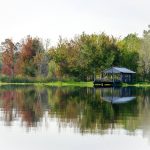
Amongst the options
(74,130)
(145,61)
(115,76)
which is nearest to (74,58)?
(115,76)

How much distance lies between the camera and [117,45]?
114 metres

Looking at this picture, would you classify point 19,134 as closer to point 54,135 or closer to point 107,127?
point 54,135

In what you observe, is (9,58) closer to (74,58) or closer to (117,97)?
(74,58)

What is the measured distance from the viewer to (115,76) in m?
109

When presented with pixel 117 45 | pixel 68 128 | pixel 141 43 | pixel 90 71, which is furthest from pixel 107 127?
pixel 141 43

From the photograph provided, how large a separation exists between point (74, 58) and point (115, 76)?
9.77 m

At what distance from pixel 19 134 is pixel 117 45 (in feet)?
306

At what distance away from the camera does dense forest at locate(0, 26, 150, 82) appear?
108562 millimetres

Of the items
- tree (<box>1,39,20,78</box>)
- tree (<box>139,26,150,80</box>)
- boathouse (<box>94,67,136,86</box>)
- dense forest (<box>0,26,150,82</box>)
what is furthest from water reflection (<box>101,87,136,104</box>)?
tree (<box>1,39,20,78</box>)

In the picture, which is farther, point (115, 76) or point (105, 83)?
point (115, 76)

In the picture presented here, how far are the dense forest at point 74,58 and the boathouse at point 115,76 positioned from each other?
2473 mm

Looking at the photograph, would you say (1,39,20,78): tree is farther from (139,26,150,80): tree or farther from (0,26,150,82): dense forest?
(139,26,150,80): tree

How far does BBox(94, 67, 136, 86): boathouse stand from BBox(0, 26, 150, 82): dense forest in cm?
247

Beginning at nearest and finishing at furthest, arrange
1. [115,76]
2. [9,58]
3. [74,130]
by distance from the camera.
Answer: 1. [74,130]
2. [115,76]
3. [9,58]
